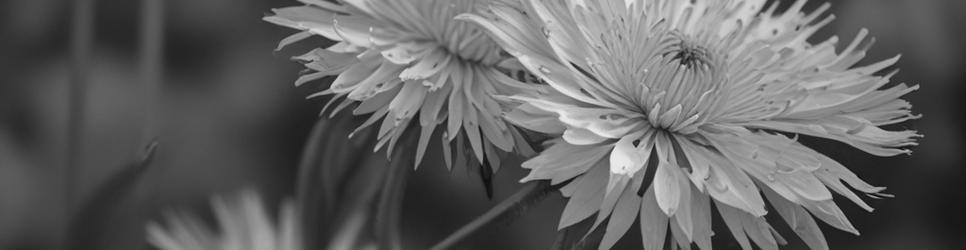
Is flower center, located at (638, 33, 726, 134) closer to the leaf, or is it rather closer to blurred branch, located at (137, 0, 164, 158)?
the leaf

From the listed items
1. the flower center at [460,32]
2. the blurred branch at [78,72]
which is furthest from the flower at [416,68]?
the blurred branch at [78,72]

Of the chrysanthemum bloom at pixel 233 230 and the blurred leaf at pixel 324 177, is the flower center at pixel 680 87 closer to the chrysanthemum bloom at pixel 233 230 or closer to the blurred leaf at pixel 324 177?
the blurred leaf at pixel 324 177

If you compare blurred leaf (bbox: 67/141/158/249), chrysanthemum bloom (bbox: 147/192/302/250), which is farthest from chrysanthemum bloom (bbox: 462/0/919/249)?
chrysanthemum bloom (bbox: 147/192/302/250)

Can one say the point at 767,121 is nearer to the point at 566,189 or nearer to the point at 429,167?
the point at 566,189

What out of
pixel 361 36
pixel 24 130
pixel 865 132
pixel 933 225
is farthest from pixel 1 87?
pixel 933 225

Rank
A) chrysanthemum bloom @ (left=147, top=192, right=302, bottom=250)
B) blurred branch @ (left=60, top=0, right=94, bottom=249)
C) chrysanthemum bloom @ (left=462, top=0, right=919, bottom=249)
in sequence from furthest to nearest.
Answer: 1. chrysanthemum bloom @ (left=147, top=192, right=302, bottom=250)
2. blurred branch @ (left=60, top=0, right=94, bottom=249)
3. chrysanthemum bloom @ (left=462, top=0, right=919, bottom=249)

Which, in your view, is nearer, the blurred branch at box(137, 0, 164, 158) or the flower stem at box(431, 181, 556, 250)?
the flower stem at box(431, 181, 556, 250)
